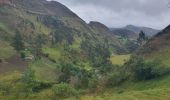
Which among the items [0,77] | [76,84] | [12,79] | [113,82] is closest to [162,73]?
[113,82]

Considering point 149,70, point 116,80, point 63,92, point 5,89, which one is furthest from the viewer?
point 116,80

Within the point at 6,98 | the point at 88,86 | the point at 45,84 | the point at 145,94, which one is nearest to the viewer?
the point at 145,94

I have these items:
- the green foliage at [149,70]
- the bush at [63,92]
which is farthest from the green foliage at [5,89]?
the green foliage at [149,70]

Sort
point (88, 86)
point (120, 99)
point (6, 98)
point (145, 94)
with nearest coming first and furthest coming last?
1. point (120, 99)
2. point (145, 94)
3. point (6, 98)
4. point (88, 86)

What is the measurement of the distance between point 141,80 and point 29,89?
44.7 m

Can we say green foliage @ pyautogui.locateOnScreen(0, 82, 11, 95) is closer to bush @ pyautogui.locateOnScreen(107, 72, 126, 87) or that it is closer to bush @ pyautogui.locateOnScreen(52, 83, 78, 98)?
bush @ pyautogui.locateOnScreen(52, 83, 78, 98)

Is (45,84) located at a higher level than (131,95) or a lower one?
lower

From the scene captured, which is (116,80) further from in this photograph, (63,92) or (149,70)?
(63,92)

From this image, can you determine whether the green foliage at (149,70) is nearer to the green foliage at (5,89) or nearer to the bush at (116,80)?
the bush at (116,80)

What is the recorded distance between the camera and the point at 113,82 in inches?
6363

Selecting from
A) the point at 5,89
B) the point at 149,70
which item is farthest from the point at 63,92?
the point at 149,70

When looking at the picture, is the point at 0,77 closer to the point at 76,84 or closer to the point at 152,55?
the point at 76,84

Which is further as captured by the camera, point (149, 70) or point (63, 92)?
point (149, 70)

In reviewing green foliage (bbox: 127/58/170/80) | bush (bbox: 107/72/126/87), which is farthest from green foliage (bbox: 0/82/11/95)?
green foliage (bbox: 127/58/170/80)
